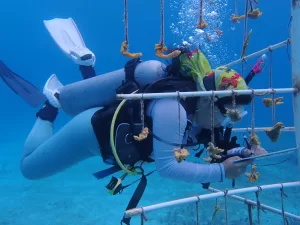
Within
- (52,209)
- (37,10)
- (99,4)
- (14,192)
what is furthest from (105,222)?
(37,10)

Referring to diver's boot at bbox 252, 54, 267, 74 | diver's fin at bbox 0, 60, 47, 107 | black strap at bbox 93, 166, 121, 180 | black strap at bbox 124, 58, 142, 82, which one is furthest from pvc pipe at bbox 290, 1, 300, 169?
diver's fin at bbox 0, 60, 47, 107

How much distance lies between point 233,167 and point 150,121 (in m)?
0.78

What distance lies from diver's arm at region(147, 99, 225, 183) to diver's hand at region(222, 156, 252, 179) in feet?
0.14

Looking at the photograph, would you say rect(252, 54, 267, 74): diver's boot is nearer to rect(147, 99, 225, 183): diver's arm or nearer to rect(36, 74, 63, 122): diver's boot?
rect(147, 99, 225, 183): diver's arm

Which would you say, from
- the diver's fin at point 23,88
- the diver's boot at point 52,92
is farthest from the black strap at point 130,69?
the diver's fin at point 23,88

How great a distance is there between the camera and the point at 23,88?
15.1ft

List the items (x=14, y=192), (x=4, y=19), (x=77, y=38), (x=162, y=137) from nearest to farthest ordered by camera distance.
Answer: (x=162, y=137)
(x=77, y=38)
(x=14, y=192)
(x=4, y=19)

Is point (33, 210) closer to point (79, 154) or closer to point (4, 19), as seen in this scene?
point (79, 154)

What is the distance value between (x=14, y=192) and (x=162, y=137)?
8304 millimetres

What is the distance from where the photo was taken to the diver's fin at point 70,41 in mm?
4191

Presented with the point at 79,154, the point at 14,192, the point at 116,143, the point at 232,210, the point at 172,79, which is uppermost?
the point at 172,79

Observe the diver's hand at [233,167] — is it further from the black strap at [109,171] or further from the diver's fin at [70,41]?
the diver's fin at [70,41]

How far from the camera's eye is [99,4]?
51.5m

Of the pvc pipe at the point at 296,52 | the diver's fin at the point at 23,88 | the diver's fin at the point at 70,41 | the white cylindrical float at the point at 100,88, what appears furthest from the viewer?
the diver's fin at the point at 23,88
